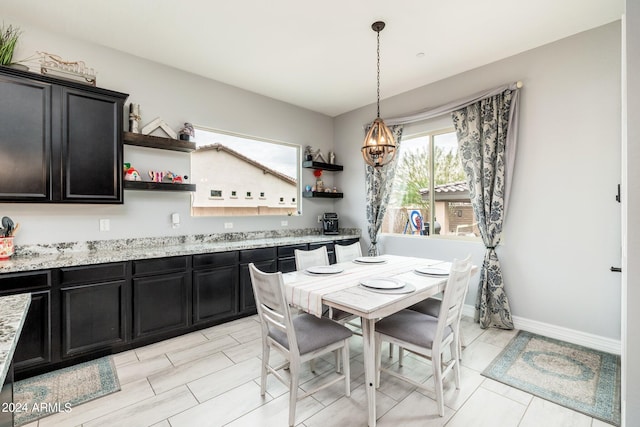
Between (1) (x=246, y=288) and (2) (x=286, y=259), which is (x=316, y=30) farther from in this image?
(1) (x=246, y=288)

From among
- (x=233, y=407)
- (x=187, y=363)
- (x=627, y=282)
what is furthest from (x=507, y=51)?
(x=187, y=363)

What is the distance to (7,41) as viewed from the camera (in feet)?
8.28

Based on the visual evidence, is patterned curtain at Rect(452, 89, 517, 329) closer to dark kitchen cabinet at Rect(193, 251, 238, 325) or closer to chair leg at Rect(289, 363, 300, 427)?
chair leg at Rect(289, 363, 300, 427)

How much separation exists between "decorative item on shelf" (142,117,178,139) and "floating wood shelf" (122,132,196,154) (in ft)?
0.36

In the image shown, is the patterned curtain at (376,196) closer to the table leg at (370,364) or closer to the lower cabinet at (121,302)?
the lower cabinet at (121,302)

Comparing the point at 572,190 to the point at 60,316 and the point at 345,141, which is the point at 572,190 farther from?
the point at 60,316

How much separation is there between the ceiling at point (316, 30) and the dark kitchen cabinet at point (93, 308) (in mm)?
2186

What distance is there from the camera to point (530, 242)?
313 centimetres

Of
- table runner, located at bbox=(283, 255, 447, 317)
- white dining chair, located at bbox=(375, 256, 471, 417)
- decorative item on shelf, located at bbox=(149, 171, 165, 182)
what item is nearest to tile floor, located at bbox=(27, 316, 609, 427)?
white dining chair, located at bbox=(375, 256, 471, 417)

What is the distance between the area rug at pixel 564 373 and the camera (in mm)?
1979

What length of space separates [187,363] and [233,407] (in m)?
0.79

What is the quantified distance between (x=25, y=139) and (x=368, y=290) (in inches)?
118

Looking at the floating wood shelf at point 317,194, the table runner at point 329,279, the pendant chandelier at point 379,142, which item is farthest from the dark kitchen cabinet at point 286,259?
the pendant chandelier at point 379,142

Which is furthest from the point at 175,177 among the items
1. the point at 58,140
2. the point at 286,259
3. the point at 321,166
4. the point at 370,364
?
the point at 370,364
